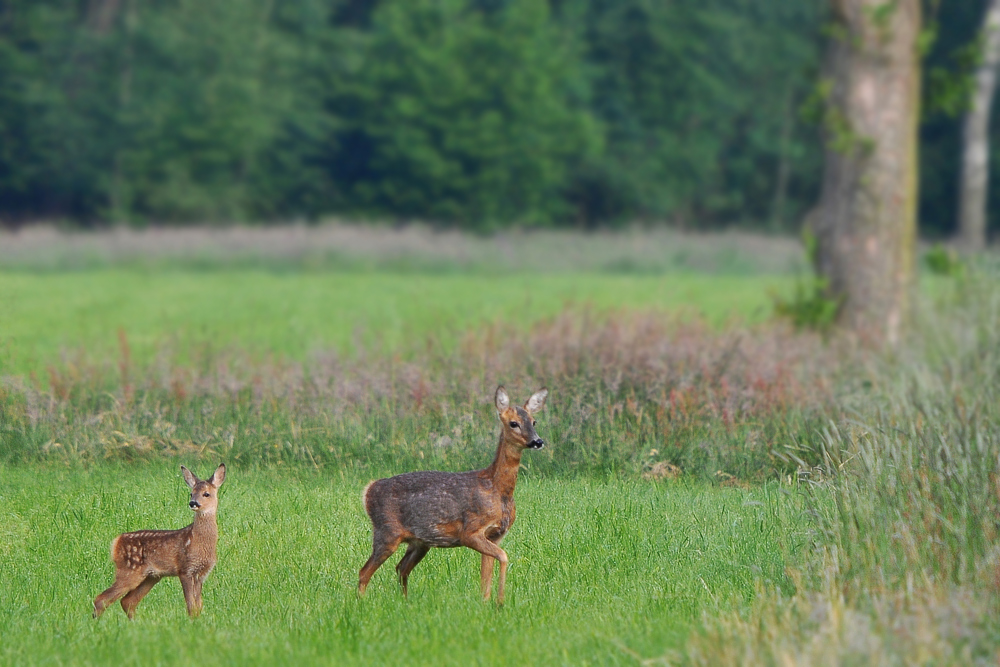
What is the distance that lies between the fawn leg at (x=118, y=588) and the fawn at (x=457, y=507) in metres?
0.99

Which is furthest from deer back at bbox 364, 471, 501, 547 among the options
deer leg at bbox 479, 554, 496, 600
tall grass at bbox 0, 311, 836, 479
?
tall grass at bbox 0, 311, 836, 479

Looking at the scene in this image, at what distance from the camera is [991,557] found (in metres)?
5.45

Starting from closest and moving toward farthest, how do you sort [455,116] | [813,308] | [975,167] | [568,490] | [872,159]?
[568,490], [872,159], [813,308], [975,167], [455,116]

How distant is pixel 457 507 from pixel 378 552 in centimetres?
41

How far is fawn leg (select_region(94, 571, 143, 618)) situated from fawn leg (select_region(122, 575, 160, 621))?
8 cm

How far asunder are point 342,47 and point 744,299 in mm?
31361

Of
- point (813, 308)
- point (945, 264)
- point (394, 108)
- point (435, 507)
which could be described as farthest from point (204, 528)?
point (394, 108)

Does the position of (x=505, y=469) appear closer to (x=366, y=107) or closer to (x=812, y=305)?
(x=812, y=305)

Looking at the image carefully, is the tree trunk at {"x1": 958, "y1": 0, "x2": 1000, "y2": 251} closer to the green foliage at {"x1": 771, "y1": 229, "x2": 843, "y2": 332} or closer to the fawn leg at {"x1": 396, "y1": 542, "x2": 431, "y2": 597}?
the green foliage at {"x1": 771, "y1": 229, "x2": 843, "y2": 332}

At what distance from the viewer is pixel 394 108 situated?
47844mm

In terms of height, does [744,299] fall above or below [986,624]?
below

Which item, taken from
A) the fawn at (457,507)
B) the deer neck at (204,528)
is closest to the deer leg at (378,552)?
the fawn at (457,507)

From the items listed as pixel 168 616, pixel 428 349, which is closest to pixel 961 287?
pixel 428 349

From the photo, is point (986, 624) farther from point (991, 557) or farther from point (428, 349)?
point (428, 349)
